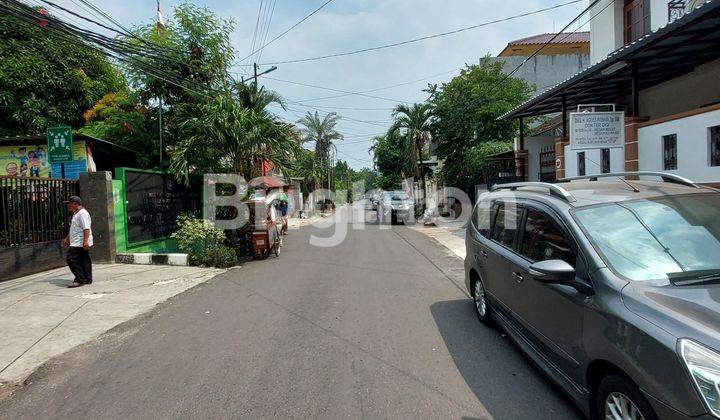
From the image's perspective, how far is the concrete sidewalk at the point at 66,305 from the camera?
17.4ft

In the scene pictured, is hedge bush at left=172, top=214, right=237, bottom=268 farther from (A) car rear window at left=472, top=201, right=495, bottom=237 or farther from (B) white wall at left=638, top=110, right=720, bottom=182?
(B) white wall at left=638, top=110, right=720, bottom=182

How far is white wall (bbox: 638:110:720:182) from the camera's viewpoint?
8.51m

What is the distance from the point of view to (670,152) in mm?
9734

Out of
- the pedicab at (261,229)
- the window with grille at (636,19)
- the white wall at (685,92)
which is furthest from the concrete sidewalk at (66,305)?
the window with grille at (636,19)

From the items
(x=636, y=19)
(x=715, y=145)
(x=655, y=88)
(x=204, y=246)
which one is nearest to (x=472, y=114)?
(x=636, y=19)

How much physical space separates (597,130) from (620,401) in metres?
9.46

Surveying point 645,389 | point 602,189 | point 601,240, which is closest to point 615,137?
point 602,189

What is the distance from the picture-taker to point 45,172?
13.6 metres

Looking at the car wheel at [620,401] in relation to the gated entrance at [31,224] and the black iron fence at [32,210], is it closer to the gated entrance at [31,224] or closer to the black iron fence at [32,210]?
the gated entrance at [31,224]

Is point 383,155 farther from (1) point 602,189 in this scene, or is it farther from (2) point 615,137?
(1) point 602,189

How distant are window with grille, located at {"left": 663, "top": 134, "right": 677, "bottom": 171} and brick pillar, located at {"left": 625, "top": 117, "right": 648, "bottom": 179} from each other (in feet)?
2.77

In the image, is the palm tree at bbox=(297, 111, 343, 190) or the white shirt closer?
the white shirt

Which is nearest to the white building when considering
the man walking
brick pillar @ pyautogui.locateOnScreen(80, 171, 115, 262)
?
the man walking

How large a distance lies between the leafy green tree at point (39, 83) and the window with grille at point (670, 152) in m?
18.2
